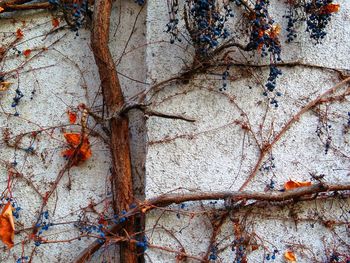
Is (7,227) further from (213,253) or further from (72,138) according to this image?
(213,253)

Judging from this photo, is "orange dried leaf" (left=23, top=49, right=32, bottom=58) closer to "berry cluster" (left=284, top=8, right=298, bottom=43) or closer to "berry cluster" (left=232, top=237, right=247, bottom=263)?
"berry cluster" (left=284, top=8, right=298, bottom=43)

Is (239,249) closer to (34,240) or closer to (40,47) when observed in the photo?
(34,240)

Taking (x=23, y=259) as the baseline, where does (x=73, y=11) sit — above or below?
above

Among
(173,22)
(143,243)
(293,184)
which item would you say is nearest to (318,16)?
(173,22)

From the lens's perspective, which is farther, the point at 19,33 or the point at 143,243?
the point at 19,33

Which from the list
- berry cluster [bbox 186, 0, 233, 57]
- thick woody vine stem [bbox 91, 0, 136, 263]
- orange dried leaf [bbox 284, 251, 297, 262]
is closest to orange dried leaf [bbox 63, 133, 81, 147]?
thick woody vine stem [bbox 91, 0, 136, 263]

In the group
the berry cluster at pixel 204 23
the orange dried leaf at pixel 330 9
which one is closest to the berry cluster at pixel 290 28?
the orange dried leaf at pixel 330 9

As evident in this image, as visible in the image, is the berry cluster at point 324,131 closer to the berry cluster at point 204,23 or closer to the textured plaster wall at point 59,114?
the berry cluster at point 204,23
